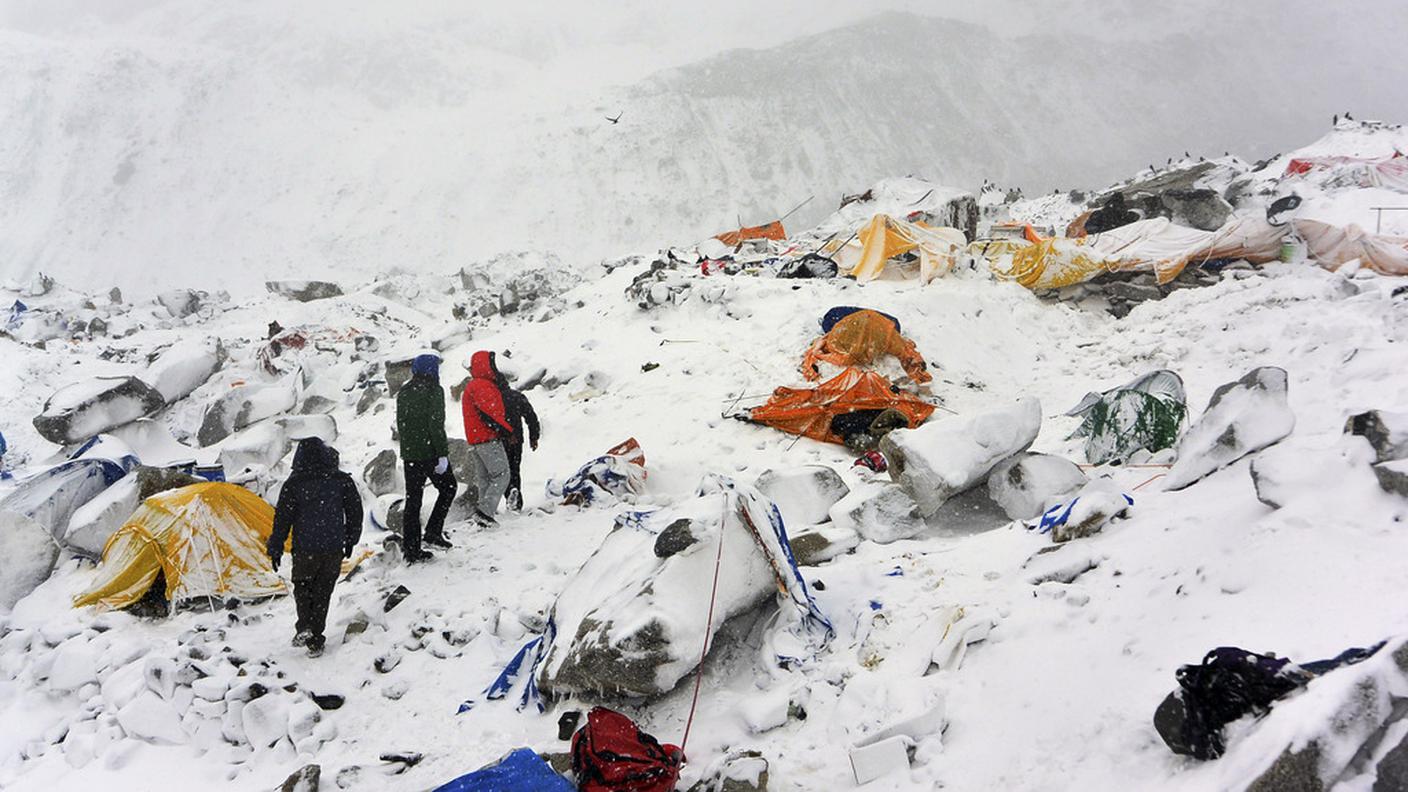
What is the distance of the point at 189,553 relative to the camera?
494 centimetres

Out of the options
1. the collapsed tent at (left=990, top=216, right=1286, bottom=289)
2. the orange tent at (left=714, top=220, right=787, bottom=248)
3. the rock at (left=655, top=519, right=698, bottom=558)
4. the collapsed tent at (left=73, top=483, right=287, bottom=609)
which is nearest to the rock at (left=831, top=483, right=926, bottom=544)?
the rock at (left=655, top=519, right=698, bottom=558)

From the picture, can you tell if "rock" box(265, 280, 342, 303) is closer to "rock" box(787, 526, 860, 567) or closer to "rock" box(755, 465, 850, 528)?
"rock" box(755, 465, 850, 528)

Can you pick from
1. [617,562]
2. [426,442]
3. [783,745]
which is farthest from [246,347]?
[783,745]

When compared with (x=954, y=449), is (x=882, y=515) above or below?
below

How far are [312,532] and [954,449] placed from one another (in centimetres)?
445

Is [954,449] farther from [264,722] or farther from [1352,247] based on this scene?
[1352,247]

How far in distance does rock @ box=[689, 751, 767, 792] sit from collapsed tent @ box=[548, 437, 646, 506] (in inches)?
155

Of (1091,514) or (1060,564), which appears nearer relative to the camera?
(1060,564)

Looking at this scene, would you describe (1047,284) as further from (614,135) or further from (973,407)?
(614,135)

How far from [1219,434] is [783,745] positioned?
2.95 m

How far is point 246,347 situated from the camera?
14.6m

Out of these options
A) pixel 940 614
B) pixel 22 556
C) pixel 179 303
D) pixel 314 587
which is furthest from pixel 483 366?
pixel 179 303

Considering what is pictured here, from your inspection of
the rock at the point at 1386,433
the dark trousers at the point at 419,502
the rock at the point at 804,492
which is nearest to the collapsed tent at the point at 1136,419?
the rock at the point at 804,492

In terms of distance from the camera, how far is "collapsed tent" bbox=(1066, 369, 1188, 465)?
5.27 metres
